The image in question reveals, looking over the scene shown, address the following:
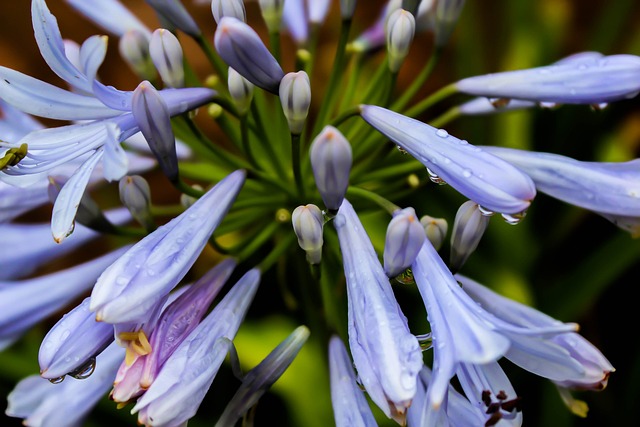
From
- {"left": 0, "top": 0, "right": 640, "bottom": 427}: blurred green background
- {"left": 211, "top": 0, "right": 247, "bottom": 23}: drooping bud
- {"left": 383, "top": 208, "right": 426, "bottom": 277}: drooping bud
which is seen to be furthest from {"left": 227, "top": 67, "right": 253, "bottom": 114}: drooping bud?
{"left": 0, "top": 0, "right": 640, "bottom": 427}: blurred green background

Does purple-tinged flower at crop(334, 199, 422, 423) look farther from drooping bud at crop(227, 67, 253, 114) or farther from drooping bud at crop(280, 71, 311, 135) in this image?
drooping bud at crop(227, 67, 253, 114)

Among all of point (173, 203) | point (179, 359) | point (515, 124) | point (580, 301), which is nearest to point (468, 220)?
point (179, 359)

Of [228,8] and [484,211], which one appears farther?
[228,8]

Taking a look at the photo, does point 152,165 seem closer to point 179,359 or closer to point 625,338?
point 179,359

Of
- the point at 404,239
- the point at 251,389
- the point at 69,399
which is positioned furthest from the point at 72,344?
the point at 404,239

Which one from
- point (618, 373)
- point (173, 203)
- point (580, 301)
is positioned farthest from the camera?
point (173, 203)

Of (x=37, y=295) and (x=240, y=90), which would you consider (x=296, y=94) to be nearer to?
(x=240, y=90)
